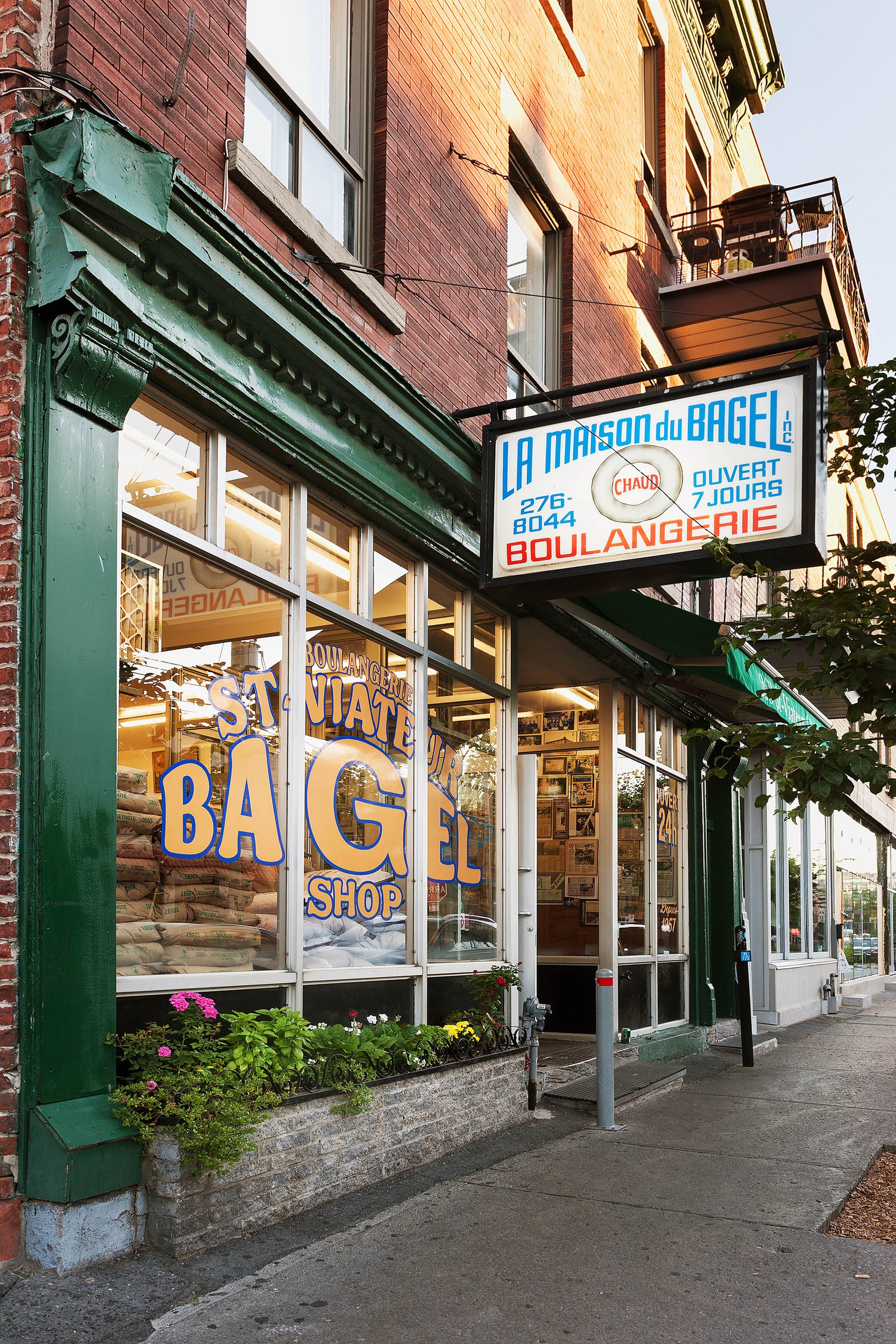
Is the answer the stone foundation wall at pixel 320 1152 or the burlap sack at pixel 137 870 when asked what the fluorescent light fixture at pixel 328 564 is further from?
the stone foundation wall at pixel 320 1152

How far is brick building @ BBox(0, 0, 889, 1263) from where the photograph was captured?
4766 mm

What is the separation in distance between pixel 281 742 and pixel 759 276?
972cm

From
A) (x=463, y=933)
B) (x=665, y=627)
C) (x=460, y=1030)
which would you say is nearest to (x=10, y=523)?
(x=460, y=1030)

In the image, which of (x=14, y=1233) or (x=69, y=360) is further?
(x=69, y=360)

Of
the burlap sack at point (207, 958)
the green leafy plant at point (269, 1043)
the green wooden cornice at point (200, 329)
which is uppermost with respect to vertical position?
the green wooden cornice at point (200, 329)

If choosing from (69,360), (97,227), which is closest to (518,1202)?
(69,360)

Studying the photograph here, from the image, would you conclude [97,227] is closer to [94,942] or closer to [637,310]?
[94,942]

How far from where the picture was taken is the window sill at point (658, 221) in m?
13.5

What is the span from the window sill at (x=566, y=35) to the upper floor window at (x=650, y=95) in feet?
10.8

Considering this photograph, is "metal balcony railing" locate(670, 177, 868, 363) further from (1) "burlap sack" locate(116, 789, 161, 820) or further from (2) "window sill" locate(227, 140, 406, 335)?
(1) "burlap sack" locate(116, 789, 161, 820)

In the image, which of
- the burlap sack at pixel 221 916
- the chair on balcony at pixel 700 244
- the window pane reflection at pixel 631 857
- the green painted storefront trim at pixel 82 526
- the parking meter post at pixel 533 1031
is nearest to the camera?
the green painted storefront trim at pixel 82 526

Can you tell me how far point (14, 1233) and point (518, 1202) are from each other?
8.34 feet

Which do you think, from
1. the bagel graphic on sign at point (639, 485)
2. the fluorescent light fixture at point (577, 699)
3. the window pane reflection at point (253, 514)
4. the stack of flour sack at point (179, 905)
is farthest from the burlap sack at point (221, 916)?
the fluorescent light fixture at point (577, 699)

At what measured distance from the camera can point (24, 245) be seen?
491cm
